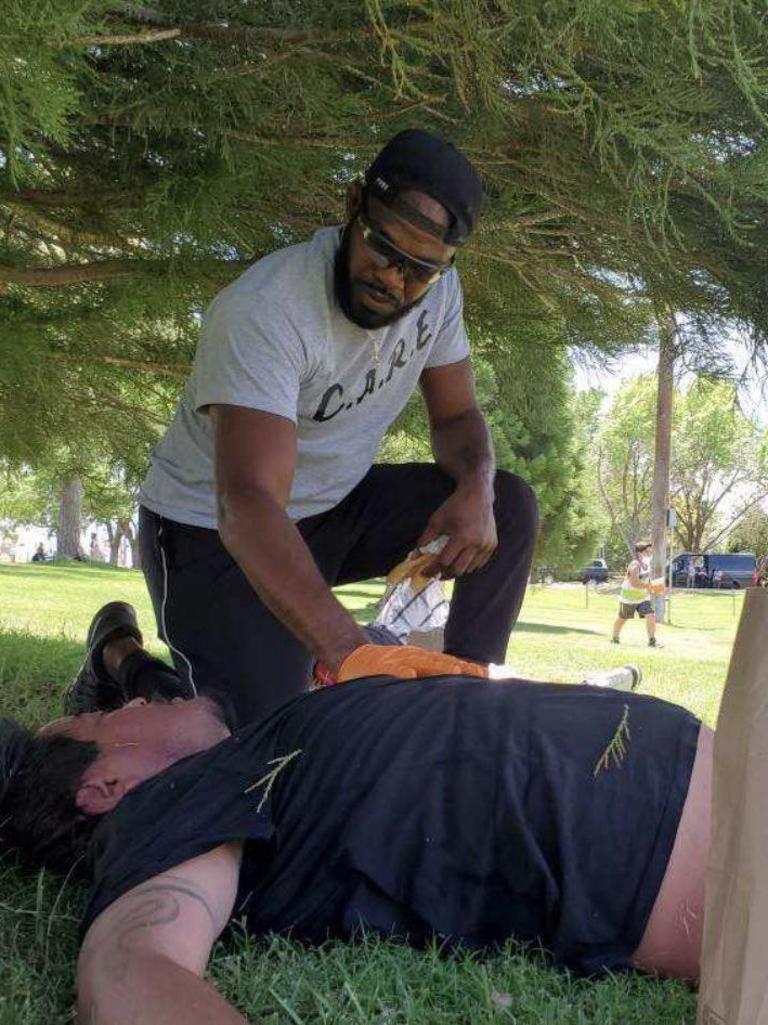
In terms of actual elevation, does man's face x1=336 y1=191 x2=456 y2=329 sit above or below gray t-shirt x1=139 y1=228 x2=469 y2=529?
above

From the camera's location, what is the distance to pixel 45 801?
208 cm

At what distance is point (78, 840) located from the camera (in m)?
2.08

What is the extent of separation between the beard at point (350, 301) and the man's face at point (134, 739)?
1069 millimetres

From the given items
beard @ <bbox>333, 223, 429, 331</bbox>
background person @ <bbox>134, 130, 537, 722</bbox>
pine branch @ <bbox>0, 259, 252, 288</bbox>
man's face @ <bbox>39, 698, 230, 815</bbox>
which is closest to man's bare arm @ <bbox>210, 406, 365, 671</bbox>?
background person @ <bbox>134, 130, 537, 722</bbox>

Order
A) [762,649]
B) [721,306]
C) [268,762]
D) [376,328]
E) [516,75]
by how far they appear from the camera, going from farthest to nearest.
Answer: [721,306] < [376,328] < [516,75] < [268,762] < [762,649]

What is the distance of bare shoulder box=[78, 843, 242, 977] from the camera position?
149cm

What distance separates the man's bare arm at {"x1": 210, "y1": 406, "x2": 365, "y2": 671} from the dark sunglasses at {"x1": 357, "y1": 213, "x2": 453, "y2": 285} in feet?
1.48

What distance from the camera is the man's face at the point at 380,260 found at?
2.54m

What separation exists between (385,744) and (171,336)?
288 centimetres

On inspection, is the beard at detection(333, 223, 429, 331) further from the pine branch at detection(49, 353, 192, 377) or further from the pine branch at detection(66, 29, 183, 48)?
the pine branch at detection(49, 353, 192, 377)

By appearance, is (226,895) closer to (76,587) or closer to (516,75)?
(516,75)

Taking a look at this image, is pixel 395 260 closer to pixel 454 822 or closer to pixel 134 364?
pixel 454 822

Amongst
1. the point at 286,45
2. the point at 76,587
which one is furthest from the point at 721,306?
the point at 76,587

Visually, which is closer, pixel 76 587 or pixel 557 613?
pixel 76 587
